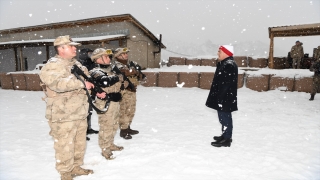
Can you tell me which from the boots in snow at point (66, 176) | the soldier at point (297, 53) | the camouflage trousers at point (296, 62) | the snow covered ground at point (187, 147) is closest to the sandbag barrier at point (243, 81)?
the snow covered ground at point (187, 147)

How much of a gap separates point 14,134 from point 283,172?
5.35 meters

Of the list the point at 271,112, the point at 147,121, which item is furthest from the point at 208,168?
the point at 271,112

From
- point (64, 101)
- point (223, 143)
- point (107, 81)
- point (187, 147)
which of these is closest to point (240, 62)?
point (223, 143)

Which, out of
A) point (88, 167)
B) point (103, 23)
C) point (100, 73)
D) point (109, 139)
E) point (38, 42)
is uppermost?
point (103, 23)

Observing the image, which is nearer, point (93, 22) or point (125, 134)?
point (125, 134)

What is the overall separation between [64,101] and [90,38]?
13.9 metres

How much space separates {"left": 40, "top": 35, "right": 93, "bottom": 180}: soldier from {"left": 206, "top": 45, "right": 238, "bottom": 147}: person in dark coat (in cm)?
223

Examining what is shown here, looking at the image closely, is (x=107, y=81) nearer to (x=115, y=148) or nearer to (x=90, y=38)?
Result: (x=115, y=148)

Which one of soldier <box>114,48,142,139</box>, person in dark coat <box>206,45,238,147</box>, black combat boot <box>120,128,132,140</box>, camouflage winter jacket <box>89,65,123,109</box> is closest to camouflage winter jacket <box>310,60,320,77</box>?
person in dark coat <box>206,45,238,147</box>

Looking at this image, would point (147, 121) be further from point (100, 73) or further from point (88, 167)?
point (100, 73)

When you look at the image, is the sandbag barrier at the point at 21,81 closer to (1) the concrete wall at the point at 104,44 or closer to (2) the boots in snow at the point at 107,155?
(1) the concrete wall at the point at 104,44

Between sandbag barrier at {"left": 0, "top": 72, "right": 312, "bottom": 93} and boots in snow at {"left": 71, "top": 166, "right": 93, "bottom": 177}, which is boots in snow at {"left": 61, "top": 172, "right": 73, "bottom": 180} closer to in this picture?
boots in snow at {"left": 71, "top": 166, "right": 93, "bottom": 177}

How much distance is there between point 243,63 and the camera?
64.0 ft

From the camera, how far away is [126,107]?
4270 mm
